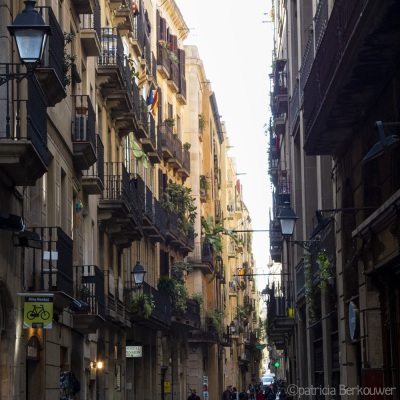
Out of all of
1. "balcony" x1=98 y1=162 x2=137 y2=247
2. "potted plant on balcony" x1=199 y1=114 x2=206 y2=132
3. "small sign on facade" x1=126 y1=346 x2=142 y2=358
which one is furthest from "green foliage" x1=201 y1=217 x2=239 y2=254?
"small sign on facade" x1=126 y1=346 x2=142 y2=358

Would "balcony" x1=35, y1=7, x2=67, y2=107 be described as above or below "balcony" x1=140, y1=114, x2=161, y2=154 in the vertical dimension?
below

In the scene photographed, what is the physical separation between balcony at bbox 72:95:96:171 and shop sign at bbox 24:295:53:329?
8209 millimetres

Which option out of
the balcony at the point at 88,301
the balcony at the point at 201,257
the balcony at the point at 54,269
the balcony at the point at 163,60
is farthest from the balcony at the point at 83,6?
the balcony at the point at 201,257

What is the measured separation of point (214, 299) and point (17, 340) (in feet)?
168

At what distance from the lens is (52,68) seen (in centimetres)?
1869

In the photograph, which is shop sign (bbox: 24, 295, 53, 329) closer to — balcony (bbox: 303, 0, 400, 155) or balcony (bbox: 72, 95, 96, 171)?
balcony (bbox: 303, 0, 400, 155)

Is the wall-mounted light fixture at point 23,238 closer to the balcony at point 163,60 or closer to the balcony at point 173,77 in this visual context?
the balcony at point 163,60

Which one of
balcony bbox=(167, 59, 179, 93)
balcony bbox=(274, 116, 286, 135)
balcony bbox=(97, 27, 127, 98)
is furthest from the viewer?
balcony bbox=(167, 59, 179, 93)

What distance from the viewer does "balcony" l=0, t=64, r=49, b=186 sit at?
49.5ft

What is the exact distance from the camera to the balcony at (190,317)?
162 feet

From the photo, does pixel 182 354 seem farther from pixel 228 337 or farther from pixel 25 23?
pixel 25 23

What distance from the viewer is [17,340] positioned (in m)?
17.5

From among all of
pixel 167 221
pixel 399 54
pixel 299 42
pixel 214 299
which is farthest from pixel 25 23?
pixel 214 299

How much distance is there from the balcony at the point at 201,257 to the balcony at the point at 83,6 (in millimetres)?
34645
